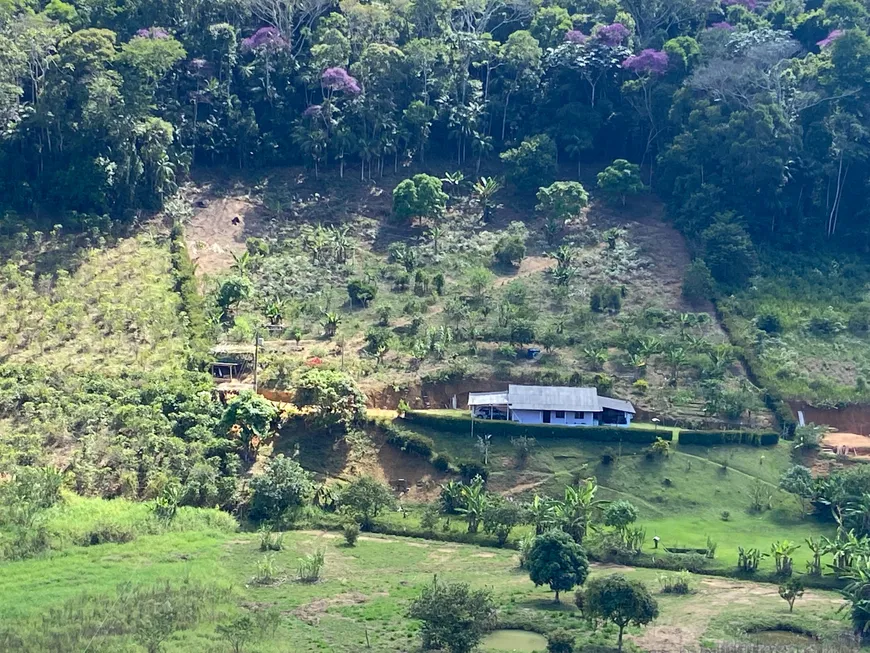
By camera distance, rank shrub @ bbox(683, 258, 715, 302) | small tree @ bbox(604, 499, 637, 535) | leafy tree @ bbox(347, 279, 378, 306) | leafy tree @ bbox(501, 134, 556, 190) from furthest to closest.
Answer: leafy tree @ bbox(501, 134, 556, 190) → shrub @ bbox(683, 258, 715, 302) → leafy tree @ bbox(347, 279, 378, 306) → small tree @ bbox(604, 499, 637, 535)

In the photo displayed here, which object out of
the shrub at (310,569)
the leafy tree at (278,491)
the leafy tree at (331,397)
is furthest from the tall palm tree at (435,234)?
the shrub at (310,569)

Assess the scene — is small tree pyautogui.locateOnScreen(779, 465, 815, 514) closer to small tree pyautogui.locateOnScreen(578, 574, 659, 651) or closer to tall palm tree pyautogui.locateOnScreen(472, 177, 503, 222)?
small tree pyautogui.locateOnScreen(578, 574, 659, 651)

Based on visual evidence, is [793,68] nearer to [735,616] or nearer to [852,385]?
[852,385]

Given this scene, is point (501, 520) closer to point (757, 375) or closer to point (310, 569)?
point (310, 569)

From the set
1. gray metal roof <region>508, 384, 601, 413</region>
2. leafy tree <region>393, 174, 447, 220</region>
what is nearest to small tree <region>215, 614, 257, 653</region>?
gray metal roof <region>508, 384, 601, 413</region>

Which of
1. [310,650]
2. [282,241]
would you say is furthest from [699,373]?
[310,650]

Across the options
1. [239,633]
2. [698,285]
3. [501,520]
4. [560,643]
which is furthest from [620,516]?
[698,285]
